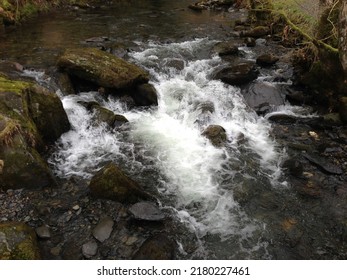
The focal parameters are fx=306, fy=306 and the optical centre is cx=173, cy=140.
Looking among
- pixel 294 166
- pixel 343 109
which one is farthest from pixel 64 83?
pixel 343 109

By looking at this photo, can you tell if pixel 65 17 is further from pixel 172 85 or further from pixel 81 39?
pixel 172 85

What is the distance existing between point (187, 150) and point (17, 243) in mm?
4387

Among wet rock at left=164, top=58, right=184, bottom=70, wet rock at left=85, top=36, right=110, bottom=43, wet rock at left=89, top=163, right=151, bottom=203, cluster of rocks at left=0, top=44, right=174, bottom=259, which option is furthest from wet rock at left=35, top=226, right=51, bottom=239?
wet rock at left=85, top=36, right=110, bottom=43

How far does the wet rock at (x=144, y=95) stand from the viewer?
9.54 meters

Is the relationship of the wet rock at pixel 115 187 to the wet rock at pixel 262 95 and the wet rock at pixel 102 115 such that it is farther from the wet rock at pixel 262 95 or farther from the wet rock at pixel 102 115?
the wet rock at pixel 262 95

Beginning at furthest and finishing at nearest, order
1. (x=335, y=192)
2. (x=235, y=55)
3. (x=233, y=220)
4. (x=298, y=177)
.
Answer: (x=235, y=55), (x=298, y=177), (x=335, y=192), (x=233, y=220)

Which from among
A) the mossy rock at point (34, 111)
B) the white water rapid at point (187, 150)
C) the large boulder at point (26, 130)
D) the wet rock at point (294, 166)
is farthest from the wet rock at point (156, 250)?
the mossy rock at point (34, 111)

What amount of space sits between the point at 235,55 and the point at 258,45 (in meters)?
1.96

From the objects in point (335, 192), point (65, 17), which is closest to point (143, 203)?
point (335, 192)

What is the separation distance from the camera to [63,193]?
6.17 metres

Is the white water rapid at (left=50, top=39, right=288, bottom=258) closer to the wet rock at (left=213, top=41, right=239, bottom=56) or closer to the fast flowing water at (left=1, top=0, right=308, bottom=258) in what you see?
the fast flowing water at (left=1, top=0, right=308, bottom=258)

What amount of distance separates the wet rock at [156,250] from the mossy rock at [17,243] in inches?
62.0

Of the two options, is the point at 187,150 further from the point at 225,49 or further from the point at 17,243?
the point at 225,49

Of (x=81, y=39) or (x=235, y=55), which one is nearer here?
(x=235, y=55)
